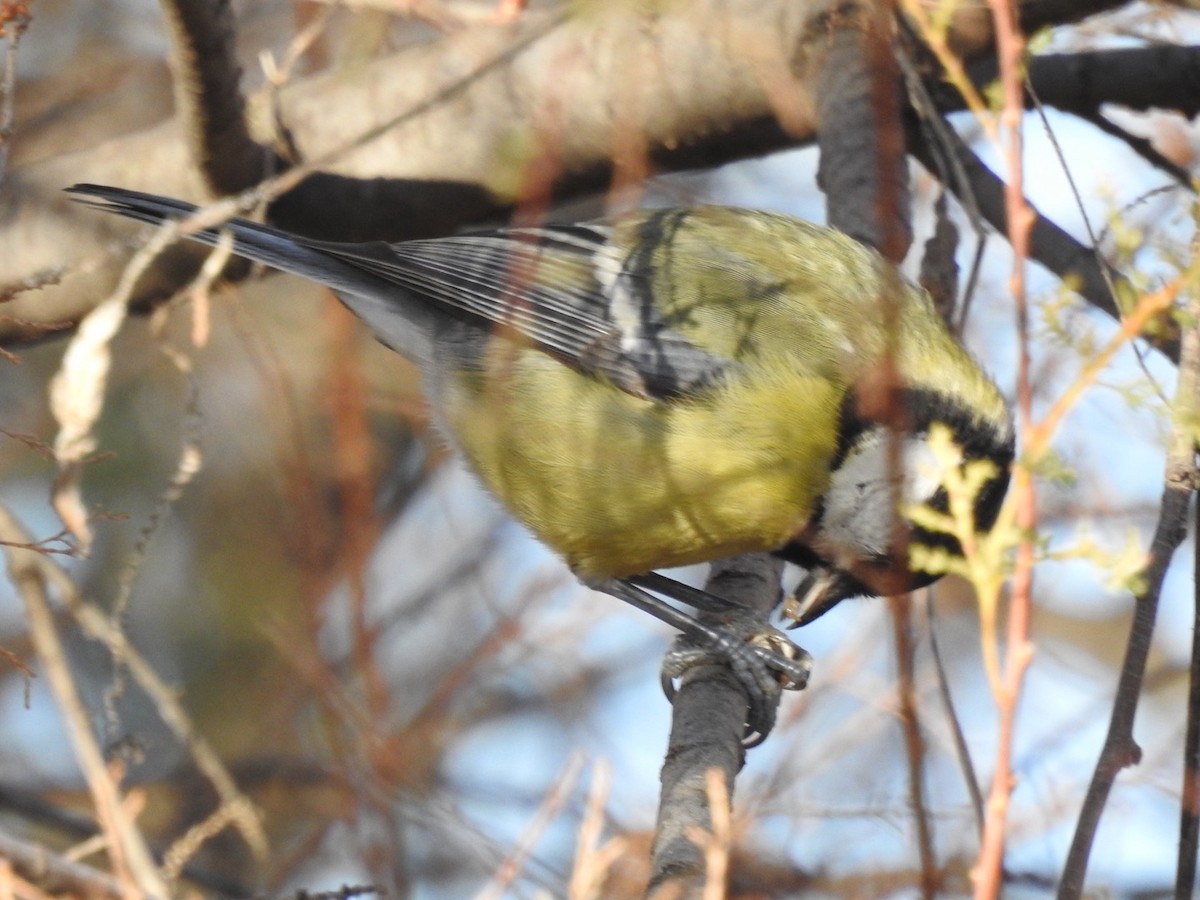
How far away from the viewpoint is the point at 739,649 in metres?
2.80

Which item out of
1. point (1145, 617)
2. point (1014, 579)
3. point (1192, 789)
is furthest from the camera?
point (1192, 789)

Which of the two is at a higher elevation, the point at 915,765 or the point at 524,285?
the point at 524,285

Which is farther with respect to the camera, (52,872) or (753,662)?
(753,662)

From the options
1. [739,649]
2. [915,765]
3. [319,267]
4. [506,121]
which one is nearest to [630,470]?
[739,649]

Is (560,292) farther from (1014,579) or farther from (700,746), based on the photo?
(1014,579)

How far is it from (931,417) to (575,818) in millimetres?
2235

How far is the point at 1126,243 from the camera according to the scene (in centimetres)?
146

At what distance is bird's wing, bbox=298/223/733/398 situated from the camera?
2.98m

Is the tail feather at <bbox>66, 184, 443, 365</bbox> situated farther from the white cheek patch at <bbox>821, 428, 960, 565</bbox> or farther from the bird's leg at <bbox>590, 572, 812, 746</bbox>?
the white cheek patch at <bbox>821, 428, 960, 565</bbox>

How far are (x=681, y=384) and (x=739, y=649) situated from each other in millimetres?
574

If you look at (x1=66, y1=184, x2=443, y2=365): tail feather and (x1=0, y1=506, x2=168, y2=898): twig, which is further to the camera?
(x1=66, y1=184, x2=443, y2=365): tail feather

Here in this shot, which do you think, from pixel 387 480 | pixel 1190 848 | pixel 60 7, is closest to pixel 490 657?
pixel 387 480

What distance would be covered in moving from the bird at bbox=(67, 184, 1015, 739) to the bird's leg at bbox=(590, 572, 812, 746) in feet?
0.03

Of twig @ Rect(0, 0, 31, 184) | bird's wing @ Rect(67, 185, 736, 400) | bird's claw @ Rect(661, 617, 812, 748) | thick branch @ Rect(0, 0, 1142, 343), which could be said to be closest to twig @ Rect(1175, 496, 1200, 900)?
bird's claw @ Rect(661, 617, 812, 748)
